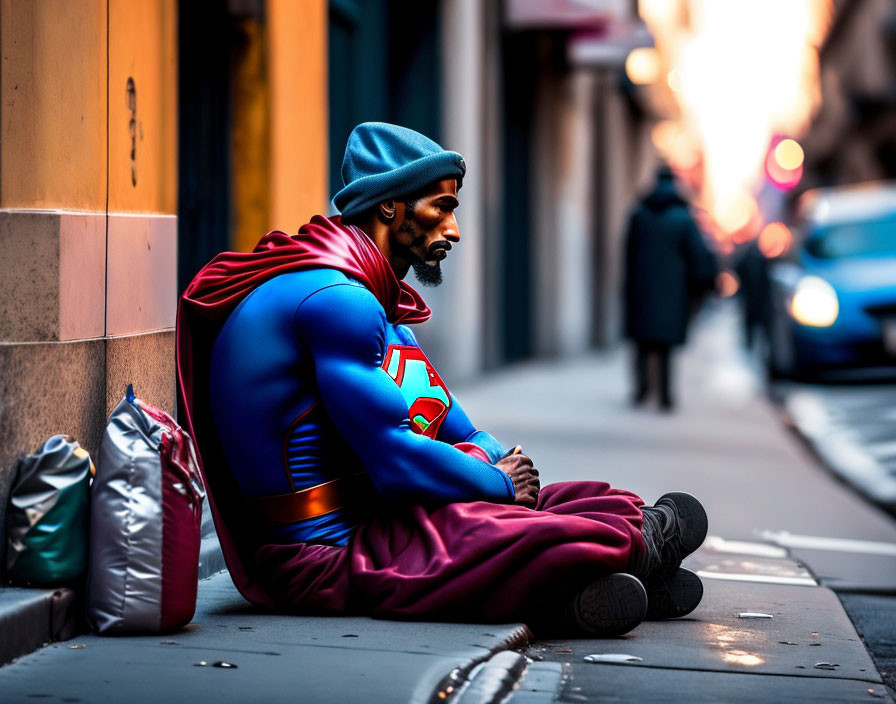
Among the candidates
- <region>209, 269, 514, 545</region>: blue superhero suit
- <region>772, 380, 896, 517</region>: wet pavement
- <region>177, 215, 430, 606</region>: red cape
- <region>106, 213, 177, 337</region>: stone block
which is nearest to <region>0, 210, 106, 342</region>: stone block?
<region>106, 213, 177, 337</region>: stone block

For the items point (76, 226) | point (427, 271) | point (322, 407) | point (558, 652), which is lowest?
point (558, 652)

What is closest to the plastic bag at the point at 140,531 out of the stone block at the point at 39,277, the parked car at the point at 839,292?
Answer: the stone block at the point at 39,277

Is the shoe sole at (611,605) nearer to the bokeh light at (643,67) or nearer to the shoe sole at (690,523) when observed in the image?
the shoe sole at (690,523)

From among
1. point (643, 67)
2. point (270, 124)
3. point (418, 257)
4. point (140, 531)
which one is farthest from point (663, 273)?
point (643, 67)

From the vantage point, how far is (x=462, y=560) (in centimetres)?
400

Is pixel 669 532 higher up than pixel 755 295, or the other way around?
pixel 755 295

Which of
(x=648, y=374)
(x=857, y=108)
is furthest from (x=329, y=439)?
(x=857, y=108)

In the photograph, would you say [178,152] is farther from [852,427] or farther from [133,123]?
[852,427]

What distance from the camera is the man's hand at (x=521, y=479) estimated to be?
4223 millimetres

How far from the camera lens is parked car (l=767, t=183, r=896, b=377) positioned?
48.7 ft

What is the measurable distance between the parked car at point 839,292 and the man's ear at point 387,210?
37.1ft

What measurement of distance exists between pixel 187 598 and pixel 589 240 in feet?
57.4

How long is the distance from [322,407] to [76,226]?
104 cm

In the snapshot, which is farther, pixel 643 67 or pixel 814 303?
pixel 643 67
